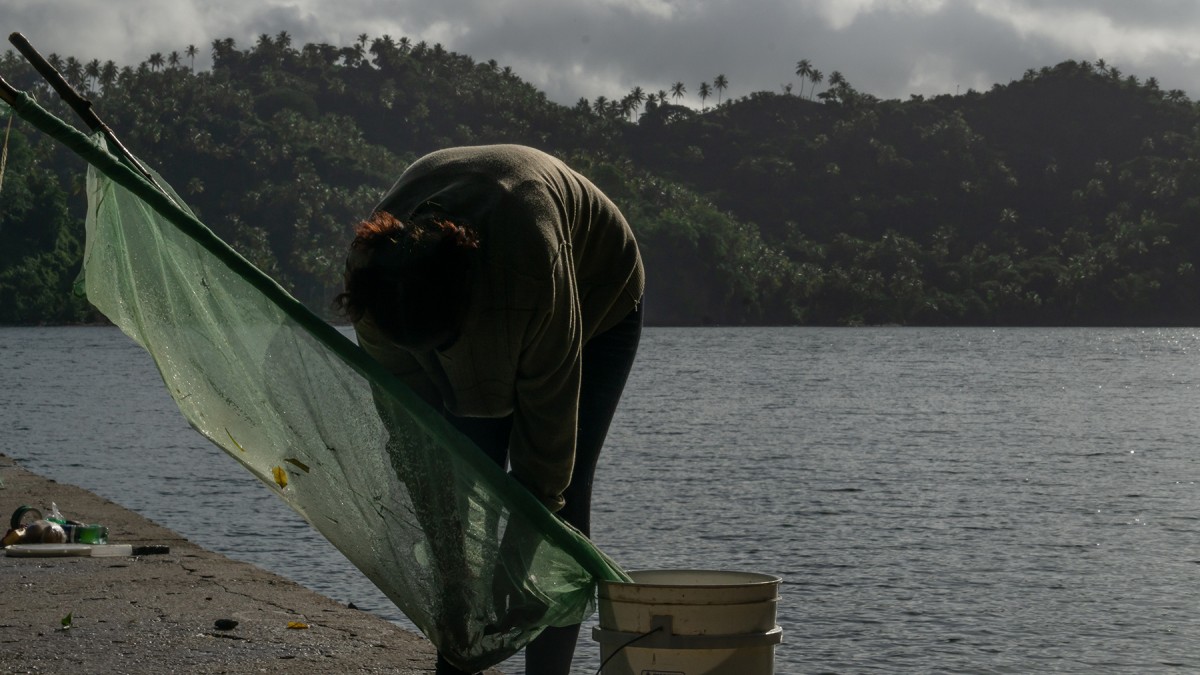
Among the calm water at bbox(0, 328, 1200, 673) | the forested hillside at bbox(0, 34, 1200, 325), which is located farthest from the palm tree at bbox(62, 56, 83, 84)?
the calm water at bbox(0, 328, 1200, 673)

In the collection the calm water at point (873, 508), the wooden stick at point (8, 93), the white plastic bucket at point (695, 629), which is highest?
the wooden stick at point (8, 93)

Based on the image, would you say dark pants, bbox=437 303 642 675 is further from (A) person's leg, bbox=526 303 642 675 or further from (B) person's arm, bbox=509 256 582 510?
(B) person's arm, bbox=509 256 582 510

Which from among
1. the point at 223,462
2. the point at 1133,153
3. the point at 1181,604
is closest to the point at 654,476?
the point at 223,462

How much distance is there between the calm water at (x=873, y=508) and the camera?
8.51 m

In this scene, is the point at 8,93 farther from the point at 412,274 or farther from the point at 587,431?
the point at 587,431

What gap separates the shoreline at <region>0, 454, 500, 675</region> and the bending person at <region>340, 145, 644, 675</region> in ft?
3.42

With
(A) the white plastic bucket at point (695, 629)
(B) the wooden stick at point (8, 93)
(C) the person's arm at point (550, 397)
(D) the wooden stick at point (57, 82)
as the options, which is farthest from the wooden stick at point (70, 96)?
(A) the white plastic bucket at point (695, 629)

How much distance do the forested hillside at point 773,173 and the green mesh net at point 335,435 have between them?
338 feet

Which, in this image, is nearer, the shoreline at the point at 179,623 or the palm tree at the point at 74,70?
the shoreline at the point at 179,623

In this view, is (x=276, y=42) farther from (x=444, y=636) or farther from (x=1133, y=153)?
(x=444, y=636)

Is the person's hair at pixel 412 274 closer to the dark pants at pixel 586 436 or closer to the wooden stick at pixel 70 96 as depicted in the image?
the dark pants at pixel 586 436

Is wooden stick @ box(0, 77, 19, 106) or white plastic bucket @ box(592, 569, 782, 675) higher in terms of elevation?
wooden stick @ box(0, 77, 19, 106)

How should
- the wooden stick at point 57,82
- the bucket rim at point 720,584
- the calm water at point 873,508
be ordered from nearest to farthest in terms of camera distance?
Answer: the bucket rim at point 720,584
the wooden stick at point 57,82
the calm water at point 873,508

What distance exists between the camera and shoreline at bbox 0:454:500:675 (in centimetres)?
415
